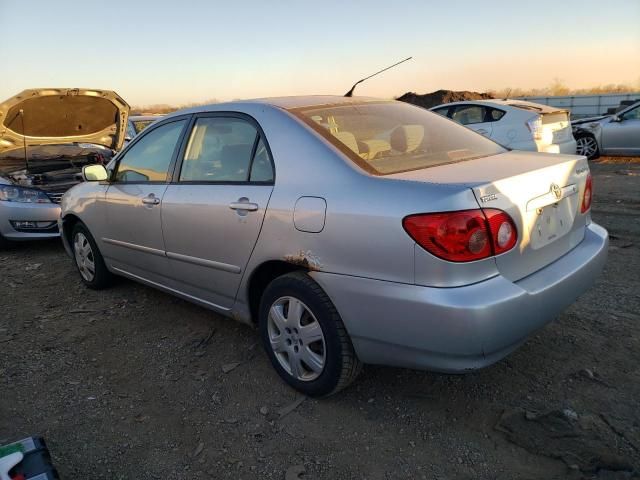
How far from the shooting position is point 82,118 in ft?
23.1

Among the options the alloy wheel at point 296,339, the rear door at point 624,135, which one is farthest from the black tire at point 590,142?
the alloy wheel at point 296,339

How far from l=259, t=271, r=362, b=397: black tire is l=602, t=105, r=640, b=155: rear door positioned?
10695mm

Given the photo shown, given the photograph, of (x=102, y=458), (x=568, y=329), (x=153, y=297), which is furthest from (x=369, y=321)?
(x=153, y=297)

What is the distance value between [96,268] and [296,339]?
260cm

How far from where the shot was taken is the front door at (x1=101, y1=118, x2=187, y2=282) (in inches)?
138

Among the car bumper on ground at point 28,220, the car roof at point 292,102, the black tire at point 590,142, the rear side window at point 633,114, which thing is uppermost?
the car roof at point 292,102

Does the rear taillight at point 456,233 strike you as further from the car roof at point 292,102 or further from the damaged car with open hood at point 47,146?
the damaged car with open hood at point 47,146

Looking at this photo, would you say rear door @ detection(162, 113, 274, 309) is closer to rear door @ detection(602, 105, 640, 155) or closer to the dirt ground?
the dirt ground

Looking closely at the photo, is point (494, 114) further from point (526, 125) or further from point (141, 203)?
point (141, 203)

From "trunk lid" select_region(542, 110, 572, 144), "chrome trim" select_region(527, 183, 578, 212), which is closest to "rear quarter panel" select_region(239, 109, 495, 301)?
"chrome trim" select_region(527, 183, 578, 212)

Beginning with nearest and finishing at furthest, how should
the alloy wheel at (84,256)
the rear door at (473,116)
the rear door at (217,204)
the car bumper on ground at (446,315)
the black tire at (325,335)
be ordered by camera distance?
the car bumper on ground at (446,315) → the black tire at (325,335) → the rear door at (217,204) → the alloy wheel at (84,256) → the rear door at (473,116)

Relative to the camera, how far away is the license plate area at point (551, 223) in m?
2.32

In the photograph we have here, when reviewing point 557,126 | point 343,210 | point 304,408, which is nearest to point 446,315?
point 343,210

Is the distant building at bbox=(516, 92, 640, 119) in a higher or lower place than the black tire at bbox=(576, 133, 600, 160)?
higher
